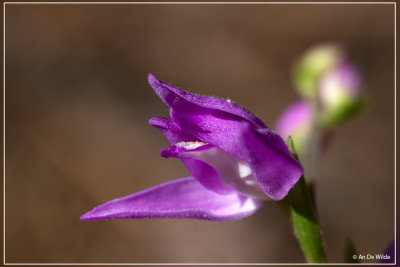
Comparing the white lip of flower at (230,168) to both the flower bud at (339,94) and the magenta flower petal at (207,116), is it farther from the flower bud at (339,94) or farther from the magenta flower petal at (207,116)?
the flower bud at (339,94)

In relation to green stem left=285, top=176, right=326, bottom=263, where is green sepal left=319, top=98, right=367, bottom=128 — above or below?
below

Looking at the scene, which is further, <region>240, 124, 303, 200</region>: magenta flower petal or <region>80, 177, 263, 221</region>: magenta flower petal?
<region>80, 177, 263, 221</region>: magenta flower petal

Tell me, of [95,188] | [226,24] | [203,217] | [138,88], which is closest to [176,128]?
[203,217]

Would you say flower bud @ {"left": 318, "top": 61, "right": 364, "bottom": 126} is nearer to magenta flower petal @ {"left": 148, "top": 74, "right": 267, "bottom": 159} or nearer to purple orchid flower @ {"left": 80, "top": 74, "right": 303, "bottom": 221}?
purple orchid flower @ {"left": 80, "top": 74, "right": 303, "bottom": 221}

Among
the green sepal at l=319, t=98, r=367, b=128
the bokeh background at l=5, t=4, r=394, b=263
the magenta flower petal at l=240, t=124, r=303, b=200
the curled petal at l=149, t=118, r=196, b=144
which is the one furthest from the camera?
the bokeh background at l=5, t=4, r=394, b=263

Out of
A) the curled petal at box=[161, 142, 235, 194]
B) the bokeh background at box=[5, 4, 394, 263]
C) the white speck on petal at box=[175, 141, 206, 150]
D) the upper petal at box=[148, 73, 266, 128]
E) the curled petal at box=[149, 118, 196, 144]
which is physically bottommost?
the bokeh background at box=[5, 4, 394, 263]

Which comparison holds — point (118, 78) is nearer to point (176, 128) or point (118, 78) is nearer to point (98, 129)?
point (98, 129)

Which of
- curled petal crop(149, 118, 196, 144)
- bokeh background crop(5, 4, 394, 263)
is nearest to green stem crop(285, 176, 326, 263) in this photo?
curled petal crop(149, 118, 196, 144)

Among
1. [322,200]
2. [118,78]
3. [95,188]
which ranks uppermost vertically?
[118,78]

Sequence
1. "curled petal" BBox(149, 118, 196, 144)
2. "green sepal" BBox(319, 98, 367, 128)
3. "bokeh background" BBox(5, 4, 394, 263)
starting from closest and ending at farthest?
"curled petal" BBox(149, 118, 196, 144) < "green sepal" BBox(319, 98, 367, 128) < "bokeh background" BBox(5, 4, 394, 263)
